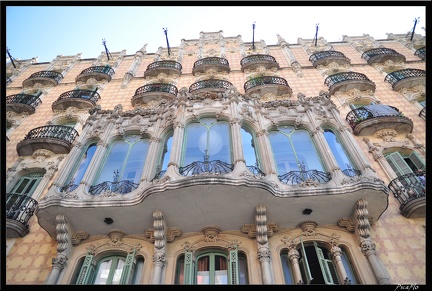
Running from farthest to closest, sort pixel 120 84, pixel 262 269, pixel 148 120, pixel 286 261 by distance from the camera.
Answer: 1. pixel 120 84
2. pixel 148 120
3. pixel 286 261
4. pixel 262 269

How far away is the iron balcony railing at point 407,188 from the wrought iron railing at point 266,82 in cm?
872

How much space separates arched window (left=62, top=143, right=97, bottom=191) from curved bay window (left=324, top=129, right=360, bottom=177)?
8572mm

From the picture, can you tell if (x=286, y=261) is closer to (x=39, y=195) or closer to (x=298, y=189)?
(x=298, y=189)

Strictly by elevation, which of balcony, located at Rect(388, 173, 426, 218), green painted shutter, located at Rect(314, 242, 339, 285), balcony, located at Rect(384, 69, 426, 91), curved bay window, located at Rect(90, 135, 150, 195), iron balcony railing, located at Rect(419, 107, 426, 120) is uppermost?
balcony, located at Rect(384, 69, 426, 91)

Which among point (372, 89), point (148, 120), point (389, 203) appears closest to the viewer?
point (389, 203)

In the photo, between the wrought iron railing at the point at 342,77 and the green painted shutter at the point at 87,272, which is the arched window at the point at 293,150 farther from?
the wrought iron railing at the point at 342,77

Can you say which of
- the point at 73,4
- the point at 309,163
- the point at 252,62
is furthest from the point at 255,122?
the point at 252,62

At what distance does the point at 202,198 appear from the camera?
967 cm

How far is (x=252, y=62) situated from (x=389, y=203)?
13158 mm

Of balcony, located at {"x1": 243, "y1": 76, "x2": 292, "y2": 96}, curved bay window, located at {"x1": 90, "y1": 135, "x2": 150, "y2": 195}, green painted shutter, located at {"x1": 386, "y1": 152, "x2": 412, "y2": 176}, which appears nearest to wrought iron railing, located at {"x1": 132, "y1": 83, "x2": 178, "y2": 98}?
balcony, located at {"x1": 243, "y1": 76, "x2": 292, "y2": 96}

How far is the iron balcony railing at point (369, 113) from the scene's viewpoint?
47.1ft

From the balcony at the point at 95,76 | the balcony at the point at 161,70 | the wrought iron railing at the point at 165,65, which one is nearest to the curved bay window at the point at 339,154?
the balcony at the point at 161,70

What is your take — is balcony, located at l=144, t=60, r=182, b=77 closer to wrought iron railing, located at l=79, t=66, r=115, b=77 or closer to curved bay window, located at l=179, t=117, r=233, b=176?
wrought iron railing, located at l=79, t=66, r=115, b=77

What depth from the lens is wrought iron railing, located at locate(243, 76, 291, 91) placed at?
18691 mm
